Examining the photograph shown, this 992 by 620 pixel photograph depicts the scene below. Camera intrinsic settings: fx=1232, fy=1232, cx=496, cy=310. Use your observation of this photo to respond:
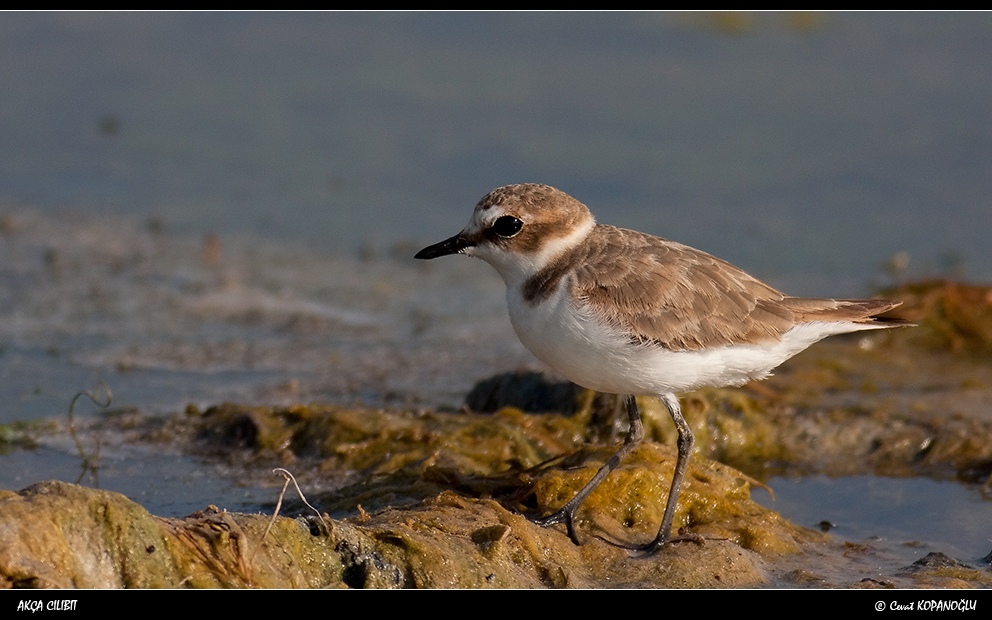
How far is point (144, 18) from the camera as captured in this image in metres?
17.5

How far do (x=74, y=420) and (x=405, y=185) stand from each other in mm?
6453

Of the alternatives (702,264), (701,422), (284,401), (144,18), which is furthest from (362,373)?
(144,18)

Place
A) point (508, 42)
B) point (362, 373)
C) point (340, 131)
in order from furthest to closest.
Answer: point (508, 42) → point (340, 131) → point (362, 373)

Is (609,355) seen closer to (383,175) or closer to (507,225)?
(507,225)

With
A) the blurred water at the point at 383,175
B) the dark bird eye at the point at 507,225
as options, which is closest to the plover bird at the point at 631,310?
the dark bird eye at the point at 507,225

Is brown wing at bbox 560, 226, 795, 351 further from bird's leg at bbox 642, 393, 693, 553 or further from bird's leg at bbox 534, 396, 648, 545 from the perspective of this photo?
bird's leg at bbox 534, 396, 648, 545

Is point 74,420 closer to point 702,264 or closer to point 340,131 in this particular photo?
point 702,264

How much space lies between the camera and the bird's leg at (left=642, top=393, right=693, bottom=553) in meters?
6.06

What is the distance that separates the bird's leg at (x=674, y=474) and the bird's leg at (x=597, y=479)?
26 mm

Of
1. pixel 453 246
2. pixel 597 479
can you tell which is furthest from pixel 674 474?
pixel 453 246

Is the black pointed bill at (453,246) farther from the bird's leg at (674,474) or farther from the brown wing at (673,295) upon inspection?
the bird's leg at (674,474)

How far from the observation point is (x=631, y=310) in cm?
610

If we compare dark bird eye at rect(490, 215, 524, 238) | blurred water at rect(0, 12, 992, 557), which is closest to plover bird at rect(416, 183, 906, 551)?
dark bird eye at rect(490, 215, 524, 238)

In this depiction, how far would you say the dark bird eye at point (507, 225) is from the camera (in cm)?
639
